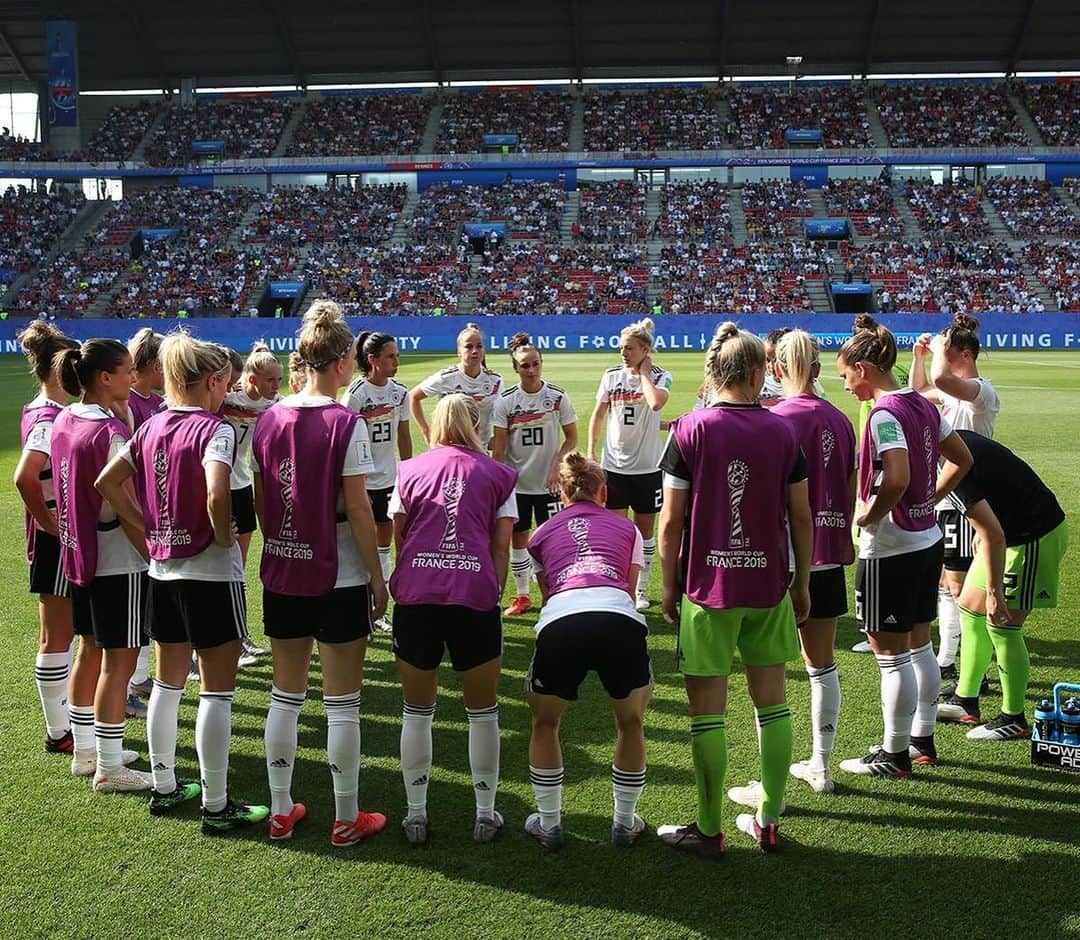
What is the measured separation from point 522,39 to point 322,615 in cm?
5842

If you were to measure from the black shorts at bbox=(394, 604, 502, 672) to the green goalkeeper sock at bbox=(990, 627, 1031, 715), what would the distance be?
2.99 metres

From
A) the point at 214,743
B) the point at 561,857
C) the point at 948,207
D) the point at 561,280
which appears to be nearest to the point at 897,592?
the point at 561,857

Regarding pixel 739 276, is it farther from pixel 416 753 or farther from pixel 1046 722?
pixel 416 753

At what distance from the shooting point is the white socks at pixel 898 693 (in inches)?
199

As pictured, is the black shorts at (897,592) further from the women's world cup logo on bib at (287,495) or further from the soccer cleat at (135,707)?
the soccer cleat at (135,707)

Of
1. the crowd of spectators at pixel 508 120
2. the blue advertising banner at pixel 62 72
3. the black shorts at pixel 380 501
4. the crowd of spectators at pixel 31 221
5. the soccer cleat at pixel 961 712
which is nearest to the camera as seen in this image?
the soccer cleat at pixel 961 712

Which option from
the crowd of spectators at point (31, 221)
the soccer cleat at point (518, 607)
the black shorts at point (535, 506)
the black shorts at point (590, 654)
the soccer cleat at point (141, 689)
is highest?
the crowd of spectators at point (31, 221)

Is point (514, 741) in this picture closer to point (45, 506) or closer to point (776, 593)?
point (776, 593)

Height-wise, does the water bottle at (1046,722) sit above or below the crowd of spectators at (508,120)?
below

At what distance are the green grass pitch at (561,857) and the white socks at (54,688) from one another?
7.0 inches

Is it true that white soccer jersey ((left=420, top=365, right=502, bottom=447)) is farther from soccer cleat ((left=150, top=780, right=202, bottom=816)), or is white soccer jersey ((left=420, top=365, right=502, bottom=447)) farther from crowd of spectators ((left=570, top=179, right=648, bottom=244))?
crowd of spectators ((left=570, top=179, right=648, bottom=244))

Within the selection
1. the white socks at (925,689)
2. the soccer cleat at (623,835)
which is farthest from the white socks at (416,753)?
the white socks at (925,689)

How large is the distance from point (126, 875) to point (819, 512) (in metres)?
Answer: 3.61

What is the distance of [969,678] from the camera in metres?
5.92
